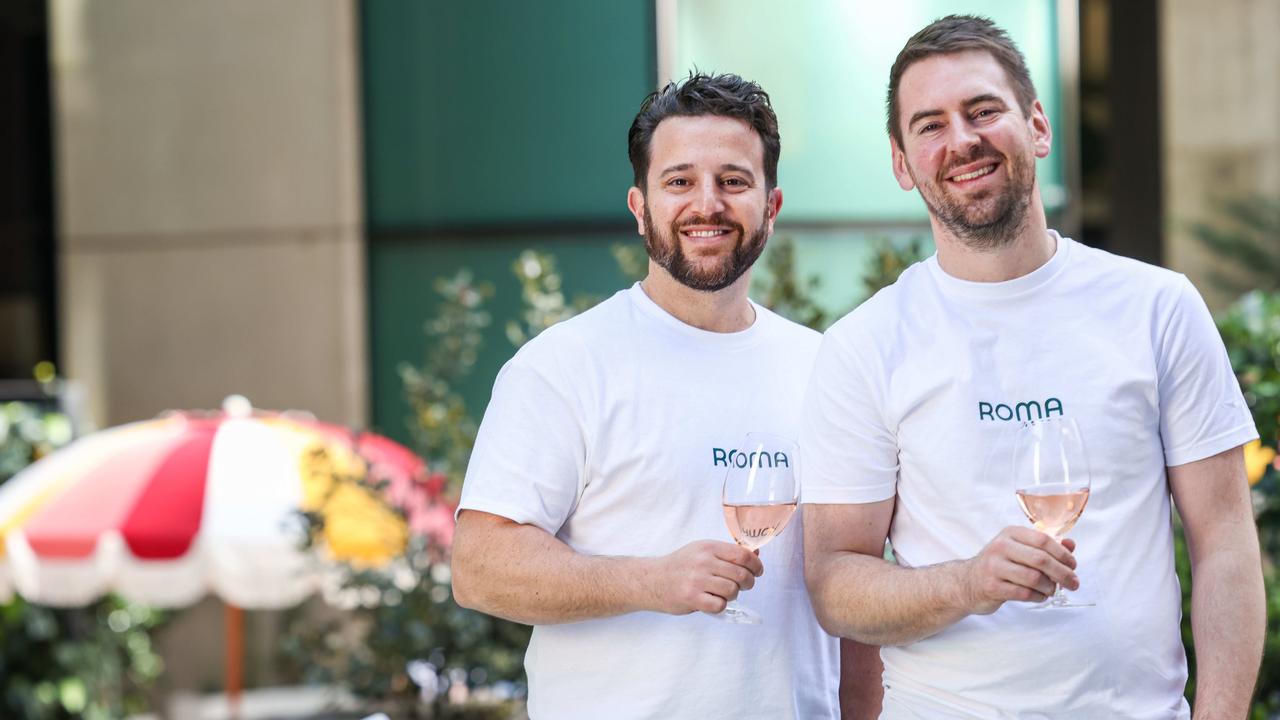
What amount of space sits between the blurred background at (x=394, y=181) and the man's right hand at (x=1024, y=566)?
4.41 m

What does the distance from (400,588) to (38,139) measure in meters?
4.71

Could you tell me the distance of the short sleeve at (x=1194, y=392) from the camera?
2.31 metres

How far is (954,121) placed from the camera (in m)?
2.37

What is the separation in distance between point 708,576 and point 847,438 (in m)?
0.36

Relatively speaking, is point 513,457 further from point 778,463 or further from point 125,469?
point 125,469

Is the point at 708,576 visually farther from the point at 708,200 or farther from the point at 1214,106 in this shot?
the point at 1214,106

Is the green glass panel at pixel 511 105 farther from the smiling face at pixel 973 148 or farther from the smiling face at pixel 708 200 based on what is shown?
the smiling face at pixel 973 148

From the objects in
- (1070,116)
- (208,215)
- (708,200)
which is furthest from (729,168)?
(208,215)

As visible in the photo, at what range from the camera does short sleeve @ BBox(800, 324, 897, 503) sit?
239cm

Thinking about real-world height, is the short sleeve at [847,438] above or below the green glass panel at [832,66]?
below

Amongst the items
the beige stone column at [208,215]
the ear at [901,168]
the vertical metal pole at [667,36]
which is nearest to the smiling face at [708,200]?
the ear at [901,168]

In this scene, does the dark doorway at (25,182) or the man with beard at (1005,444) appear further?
the dark doorway at (25,182)

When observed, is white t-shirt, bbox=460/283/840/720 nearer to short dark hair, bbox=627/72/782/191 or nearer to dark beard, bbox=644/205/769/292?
dark beard, bbox=644/205/769/292

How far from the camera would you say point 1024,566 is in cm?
200
